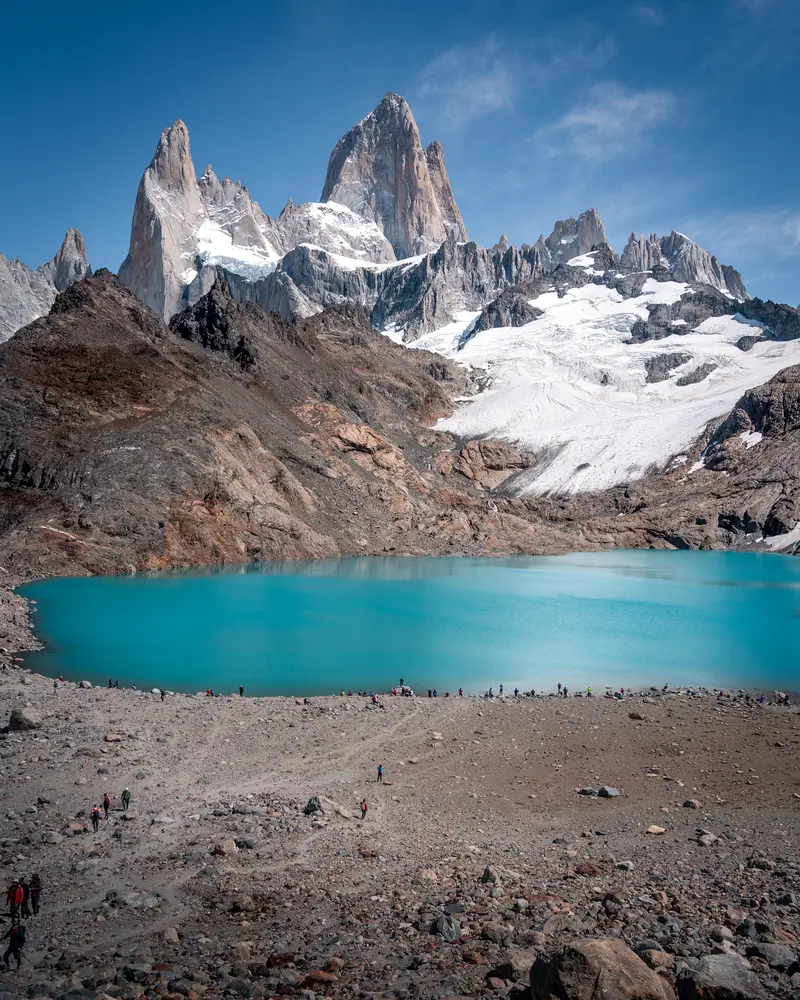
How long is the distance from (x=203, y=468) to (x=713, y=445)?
82921 mm

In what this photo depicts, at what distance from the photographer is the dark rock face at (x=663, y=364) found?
554 feet

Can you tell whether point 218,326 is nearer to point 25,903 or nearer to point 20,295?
point 20,295

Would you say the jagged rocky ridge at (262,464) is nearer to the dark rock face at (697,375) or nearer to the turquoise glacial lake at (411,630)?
the turquoise glacial lake at (411,630)

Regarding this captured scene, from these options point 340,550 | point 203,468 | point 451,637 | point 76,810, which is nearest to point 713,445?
point 340,550

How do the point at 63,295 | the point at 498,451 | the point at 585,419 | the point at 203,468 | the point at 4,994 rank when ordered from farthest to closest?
the point at 585,419 < the point at 498,451 < the point at 63,295 < the point at 203,468 < the point at 4,994

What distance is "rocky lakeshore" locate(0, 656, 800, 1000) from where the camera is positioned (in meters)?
Answer: 8.78

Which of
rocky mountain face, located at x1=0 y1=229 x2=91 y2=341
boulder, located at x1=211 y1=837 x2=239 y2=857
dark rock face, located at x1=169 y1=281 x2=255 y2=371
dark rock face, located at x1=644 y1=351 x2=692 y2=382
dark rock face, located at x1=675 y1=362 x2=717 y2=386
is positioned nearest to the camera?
boulder, located at x1=211 y1=837 x2=239 y2=857

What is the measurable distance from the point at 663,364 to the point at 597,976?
180 meters

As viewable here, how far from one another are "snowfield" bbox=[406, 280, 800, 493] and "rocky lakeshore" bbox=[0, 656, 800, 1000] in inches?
3878

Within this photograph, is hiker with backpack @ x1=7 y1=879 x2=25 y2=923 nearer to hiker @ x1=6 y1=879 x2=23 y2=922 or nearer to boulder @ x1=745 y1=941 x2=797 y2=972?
hiker @ x1=6 y1=879 x2=23 y2=922

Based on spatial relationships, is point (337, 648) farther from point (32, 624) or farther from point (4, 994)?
point (4, 994)

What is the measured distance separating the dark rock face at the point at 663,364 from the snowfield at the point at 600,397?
1.40 meters

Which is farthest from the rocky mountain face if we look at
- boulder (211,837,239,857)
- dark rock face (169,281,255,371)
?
boulder (211,837,239,857)

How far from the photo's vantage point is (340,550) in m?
76.2
